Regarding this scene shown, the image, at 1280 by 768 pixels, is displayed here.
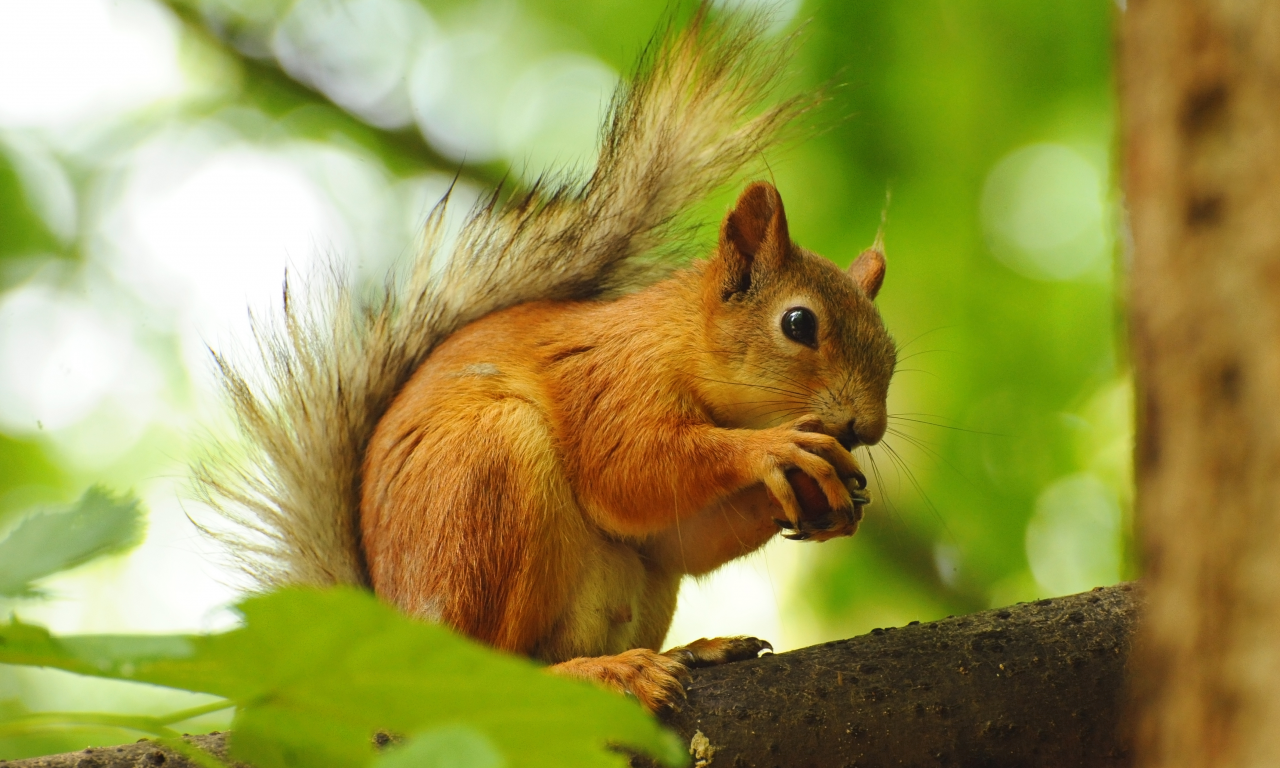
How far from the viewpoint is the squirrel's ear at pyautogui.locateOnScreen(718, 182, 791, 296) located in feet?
7.41

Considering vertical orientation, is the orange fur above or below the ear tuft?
below

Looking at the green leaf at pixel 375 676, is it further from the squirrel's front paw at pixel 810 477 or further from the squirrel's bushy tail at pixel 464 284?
the squirrel's bushy tail at pixel 464 284

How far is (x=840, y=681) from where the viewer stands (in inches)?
65.2

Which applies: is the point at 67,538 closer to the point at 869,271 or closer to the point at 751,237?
the point at 751,237

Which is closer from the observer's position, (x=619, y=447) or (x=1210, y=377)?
(x=1210, y=377)

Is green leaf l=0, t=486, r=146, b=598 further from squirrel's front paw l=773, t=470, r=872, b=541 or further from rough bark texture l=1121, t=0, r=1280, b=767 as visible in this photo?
squirrel's front paw l=773, t=470, r=872, b=541

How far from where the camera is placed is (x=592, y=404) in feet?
7.22

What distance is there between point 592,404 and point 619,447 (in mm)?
143

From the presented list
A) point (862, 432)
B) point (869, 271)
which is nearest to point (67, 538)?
point (862, 432)

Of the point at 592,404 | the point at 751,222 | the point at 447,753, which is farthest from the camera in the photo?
the point at 751,222

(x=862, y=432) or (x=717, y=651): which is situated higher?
(x=862, y=432)

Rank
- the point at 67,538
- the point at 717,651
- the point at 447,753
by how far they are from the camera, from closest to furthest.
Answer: the point at 447,753 < the point at 67,538 < the point at 717,651

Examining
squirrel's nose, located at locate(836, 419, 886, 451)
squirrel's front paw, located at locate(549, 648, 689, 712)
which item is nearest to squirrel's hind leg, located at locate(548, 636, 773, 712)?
squirrel's front paw, located at locate(549, 648, 689, 712)

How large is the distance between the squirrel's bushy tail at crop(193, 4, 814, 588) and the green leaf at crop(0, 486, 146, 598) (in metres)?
1.60
